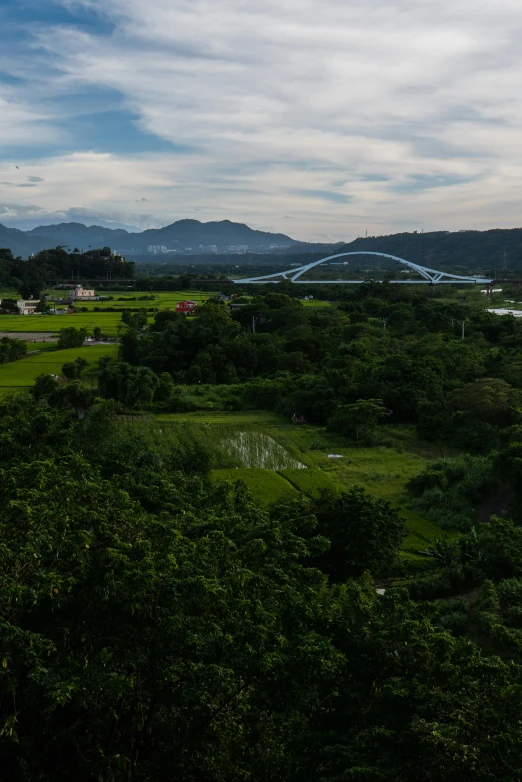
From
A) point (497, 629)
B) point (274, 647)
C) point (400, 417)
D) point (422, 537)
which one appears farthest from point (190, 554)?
point (400, 417)

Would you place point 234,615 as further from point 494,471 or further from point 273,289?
point 273,289

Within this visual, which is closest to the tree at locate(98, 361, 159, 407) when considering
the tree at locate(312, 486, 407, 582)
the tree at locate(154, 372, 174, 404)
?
the tree at locate(154, 372, 174, 404)

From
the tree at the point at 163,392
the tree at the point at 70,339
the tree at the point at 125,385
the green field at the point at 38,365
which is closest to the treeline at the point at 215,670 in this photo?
the tree at the point at 125,385

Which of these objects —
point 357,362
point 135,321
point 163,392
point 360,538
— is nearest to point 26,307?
point 135,321

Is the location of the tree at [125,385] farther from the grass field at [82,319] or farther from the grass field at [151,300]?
the grass field at [151,300]

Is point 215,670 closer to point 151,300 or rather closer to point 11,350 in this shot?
point 11,350

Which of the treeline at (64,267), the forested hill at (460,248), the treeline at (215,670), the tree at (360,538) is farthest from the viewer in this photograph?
the forested hill at (460,248)
